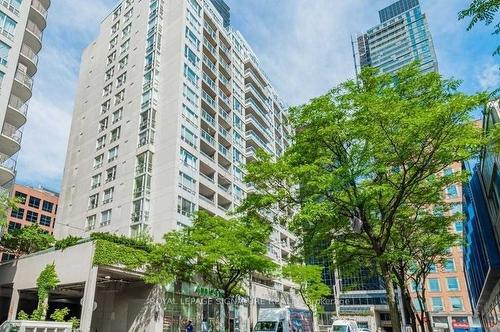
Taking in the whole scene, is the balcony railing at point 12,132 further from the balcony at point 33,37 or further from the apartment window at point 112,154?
the apartment window at point 112,154

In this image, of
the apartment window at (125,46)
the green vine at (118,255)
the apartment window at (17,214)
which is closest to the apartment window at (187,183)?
the green vine at (118,255)

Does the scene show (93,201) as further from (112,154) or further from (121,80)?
(121,80)

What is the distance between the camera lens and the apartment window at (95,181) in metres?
44.4

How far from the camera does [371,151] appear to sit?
14.4 meters

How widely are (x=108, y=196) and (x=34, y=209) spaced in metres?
48.3

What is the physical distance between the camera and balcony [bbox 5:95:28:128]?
32.9m

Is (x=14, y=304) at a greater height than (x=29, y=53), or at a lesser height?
lesser

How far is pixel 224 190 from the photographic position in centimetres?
4819

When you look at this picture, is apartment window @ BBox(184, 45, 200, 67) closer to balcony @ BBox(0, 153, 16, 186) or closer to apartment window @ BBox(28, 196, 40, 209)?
balcony @ BBox(0, 153, 16, 186)

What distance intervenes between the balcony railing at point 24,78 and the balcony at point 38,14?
6.87 m

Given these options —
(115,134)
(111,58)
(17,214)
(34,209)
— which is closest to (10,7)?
(115,134)

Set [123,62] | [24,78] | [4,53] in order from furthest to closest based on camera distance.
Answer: [123,62] → [24,78] → [4,53]

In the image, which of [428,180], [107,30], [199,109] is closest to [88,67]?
[107,30]

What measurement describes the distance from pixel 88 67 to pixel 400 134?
55.4 m
